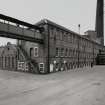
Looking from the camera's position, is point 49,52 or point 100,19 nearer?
point 49,52

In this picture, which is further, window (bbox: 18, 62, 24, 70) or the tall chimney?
the tall chimney

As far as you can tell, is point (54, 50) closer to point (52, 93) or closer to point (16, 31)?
point (16, 31)

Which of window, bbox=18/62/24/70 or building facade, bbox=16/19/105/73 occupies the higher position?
building facade, bbox=16/19/105/73

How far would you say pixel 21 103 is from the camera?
8.98 meters

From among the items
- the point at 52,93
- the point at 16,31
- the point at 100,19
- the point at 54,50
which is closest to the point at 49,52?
the point at 54,50

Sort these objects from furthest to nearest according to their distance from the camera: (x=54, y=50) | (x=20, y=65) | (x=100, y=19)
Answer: (x=100, y=19) < (x=20, y=65) < (x=54, y=50)

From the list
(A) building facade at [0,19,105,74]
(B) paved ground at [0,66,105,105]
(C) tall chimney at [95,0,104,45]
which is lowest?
(B) paved ground at [0,66,105,105]

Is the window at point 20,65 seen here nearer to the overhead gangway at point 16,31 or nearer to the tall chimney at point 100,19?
the overhead gangway at point 16,31

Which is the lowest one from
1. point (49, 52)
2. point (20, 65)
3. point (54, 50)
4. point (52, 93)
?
point (52, 93)

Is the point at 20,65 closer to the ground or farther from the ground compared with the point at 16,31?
closer to the ground

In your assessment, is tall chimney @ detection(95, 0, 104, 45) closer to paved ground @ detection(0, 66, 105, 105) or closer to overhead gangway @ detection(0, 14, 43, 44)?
overhead gangway @ detection(0, 14, 43, 44)

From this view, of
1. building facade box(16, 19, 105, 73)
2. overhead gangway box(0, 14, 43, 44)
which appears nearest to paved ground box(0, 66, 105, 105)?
overhead gangway box(0, 14, 43, 44)

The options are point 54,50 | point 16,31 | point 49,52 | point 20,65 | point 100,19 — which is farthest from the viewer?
point 100,19

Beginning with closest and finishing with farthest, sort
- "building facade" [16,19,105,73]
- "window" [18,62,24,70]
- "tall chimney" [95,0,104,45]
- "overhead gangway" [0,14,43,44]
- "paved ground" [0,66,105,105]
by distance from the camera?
1. "paved ground" [0,66,105,105]
2. "overhead gangway" [0,14,43,44]
3. "building facade" [16,19,105,73]
4. "window" [18,62,24,70]
5. "tall chimney" [95,0,104,45]
